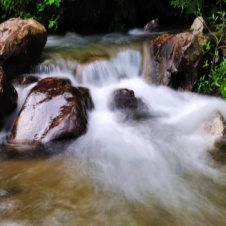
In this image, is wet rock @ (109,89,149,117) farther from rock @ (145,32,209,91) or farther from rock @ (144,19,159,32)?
rock @ (144,19,159,32)

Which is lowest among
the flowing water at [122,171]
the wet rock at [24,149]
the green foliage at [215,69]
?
the wet rock at [24,149]

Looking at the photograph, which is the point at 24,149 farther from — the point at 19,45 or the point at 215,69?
the point at 215,69

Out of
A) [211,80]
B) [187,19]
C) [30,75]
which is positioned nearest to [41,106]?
[30,75]

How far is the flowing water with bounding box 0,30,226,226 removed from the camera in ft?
11.1

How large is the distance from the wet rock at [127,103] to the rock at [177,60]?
100 cm

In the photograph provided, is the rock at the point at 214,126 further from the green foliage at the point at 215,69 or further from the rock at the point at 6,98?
the rock at the point at 6,98

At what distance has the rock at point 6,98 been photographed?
17.7 feet

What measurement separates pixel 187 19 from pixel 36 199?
8.45m

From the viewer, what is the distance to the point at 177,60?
6527 millimetres

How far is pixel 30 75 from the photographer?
21.6 feet

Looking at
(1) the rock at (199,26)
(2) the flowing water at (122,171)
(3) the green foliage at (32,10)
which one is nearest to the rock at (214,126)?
(2) the flowing water at (122,171)

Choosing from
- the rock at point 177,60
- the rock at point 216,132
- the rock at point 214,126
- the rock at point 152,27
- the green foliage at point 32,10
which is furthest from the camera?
the rock at point 152,27

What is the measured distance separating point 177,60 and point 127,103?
1381 mm

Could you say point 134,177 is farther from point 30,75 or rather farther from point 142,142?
point 30,75
